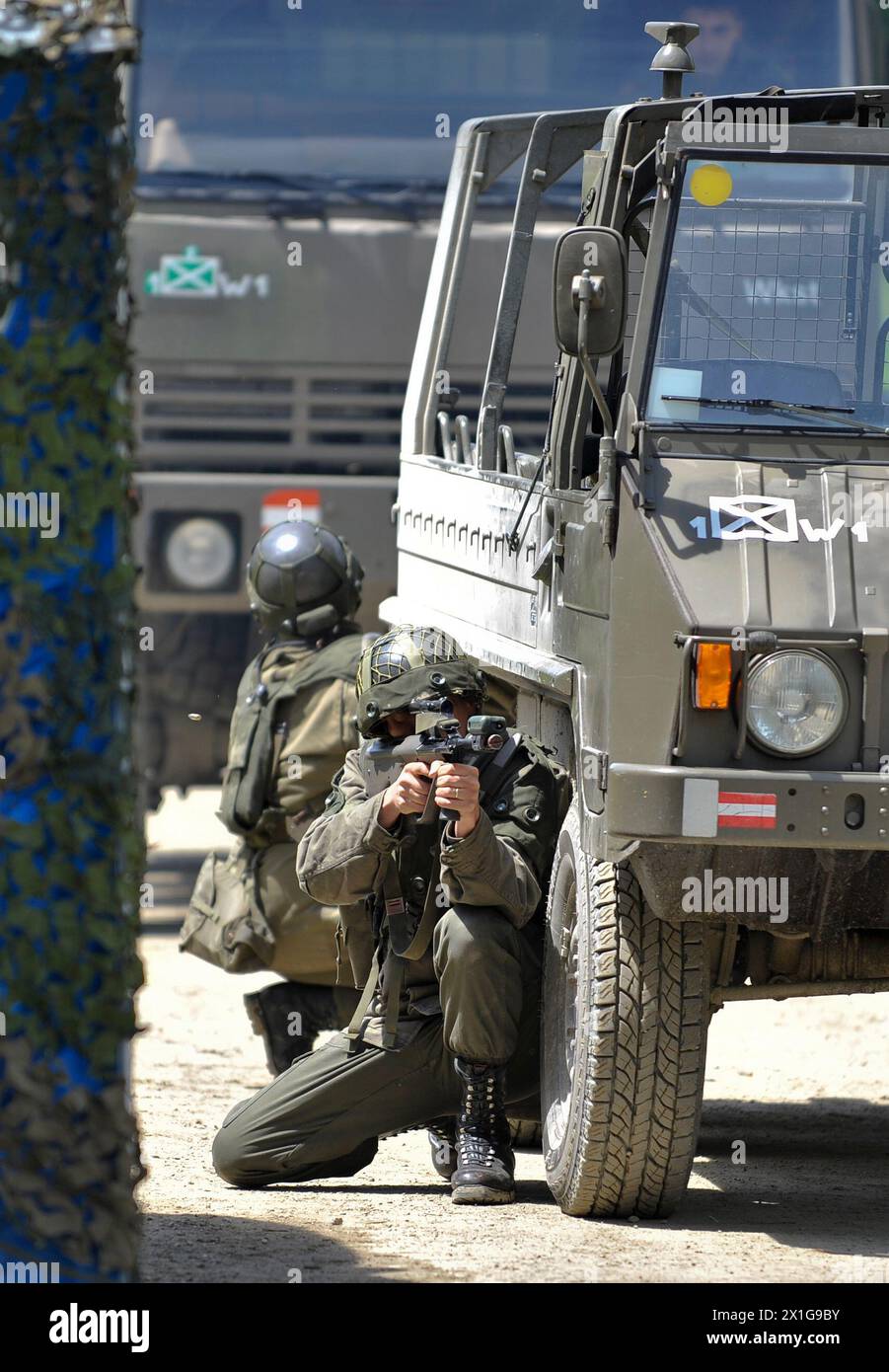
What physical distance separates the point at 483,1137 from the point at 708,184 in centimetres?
217

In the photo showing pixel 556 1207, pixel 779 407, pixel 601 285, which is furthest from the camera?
pixel 556 1207

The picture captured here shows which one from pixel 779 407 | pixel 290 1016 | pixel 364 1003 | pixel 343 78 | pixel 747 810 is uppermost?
pixel 343 78

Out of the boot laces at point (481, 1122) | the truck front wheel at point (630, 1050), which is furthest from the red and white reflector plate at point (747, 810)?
the boot laces at point (481, 1122)

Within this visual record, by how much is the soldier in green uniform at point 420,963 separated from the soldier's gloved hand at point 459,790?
11 cm

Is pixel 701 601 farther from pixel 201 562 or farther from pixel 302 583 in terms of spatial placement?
pixel 201 562

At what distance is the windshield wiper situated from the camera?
4707 mm

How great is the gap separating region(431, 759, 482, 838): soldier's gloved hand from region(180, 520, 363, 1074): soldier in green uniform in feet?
5.58

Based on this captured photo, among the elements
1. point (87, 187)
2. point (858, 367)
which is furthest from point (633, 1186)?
point (87, 187)

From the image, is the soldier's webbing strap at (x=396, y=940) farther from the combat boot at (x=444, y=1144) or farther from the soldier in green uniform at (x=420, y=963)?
the combat boot at (x=444, y=1144)

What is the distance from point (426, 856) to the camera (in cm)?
529

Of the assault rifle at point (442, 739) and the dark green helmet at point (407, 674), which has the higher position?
the dark green helmet at point (407, 674)

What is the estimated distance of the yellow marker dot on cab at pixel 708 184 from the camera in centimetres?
480

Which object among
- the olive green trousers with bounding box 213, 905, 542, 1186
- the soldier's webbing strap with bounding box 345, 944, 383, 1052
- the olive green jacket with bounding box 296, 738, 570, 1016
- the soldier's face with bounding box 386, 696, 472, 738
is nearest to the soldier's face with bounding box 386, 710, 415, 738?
the soldier's face with bounding box 386, 696, 472, 738

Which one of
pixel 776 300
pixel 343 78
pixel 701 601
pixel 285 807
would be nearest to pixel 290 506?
pixel 343 78
